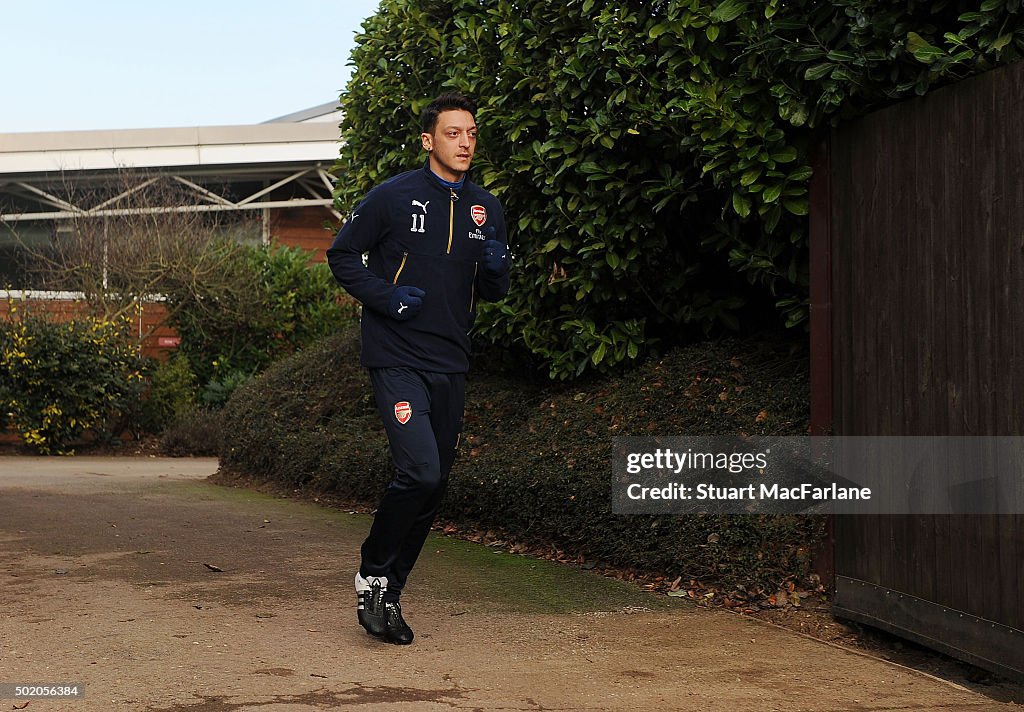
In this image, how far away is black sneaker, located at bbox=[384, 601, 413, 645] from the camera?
4977 millimetres

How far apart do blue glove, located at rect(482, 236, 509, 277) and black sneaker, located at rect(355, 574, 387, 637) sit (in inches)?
52.9

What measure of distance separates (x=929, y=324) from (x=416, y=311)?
6.59ft

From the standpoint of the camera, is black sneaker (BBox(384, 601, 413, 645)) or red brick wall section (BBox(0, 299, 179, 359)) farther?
red brick wall section (BBox(0, 299, 179, 359))

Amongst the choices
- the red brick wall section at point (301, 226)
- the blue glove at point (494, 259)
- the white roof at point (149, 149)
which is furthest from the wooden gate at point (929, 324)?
the red brick wall section at point (301, 226)

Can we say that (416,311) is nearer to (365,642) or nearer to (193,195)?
(365,642)

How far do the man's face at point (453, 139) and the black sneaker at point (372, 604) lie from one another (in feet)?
5.68

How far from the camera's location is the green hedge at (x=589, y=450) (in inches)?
235

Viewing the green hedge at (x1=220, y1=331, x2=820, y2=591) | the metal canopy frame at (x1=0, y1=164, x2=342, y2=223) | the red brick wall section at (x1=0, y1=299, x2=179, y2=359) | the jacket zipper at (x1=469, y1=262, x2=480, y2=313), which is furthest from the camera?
the metal canopy frame at (x1=0, y1=164, x2=342, y2=223)

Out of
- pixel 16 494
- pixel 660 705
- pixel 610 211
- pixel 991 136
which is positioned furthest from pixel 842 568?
pixel 16 494

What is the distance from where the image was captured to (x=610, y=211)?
774 cm

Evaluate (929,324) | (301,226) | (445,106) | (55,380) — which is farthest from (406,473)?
(301,226)

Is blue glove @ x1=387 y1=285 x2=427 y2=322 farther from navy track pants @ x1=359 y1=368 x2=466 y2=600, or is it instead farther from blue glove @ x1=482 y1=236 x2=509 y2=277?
blue glove @ x1=482 y1=236 x2=509 y2=277

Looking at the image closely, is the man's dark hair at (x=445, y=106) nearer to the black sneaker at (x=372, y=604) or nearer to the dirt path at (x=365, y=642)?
the black sneaker at (x=372, y=604)

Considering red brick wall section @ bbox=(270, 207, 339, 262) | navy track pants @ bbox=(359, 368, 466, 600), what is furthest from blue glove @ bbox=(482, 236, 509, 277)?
red brick wall section @ bbox=(270, 207, 339, 262)
